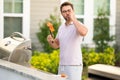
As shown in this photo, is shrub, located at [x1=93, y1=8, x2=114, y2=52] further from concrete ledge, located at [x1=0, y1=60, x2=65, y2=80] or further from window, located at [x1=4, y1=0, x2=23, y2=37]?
concrete ledge, located at [x1=0, y1=60, x2=65, y2=80]

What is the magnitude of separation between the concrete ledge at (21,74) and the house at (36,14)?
23.3 feet

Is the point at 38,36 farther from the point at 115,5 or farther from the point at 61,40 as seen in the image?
the point at 61,40

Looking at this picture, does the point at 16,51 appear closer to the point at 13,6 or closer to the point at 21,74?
the point at 21,74

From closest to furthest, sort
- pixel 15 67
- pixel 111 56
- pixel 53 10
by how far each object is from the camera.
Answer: pixel 15 67
pixel 111 56
pixel 53 10

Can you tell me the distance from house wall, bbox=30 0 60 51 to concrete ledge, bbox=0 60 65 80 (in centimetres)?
764

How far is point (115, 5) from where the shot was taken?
11.4 m

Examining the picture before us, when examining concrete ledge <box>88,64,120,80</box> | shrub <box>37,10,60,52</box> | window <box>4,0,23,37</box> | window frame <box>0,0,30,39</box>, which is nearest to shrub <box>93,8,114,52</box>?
shrub <box>37,10,60,52</box>

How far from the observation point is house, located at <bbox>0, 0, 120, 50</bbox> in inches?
418

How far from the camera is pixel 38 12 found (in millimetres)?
10961

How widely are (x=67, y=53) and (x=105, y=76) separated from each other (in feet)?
5.45

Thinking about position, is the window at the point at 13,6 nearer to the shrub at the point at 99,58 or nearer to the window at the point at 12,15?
the window at the point at 12,15

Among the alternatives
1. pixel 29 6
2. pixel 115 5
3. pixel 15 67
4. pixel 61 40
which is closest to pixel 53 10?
pixel 29 6

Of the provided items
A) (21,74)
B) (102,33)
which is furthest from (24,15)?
(21,74)

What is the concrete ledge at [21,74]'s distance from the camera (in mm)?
2609
